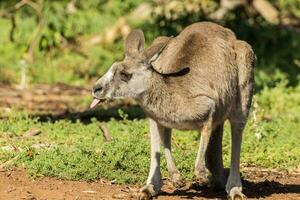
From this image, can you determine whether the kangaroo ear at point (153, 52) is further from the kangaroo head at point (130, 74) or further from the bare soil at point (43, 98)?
the bare soil at point (43, 98)

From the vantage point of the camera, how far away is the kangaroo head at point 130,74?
6.53m

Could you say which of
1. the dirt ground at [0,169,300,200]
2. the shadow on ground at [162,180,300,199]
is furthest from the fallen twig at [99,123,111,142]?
the shadow on ground at [162,180,300,199]

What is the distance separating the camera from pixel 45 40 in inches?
604

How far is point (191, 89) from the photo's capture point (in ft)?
22.1

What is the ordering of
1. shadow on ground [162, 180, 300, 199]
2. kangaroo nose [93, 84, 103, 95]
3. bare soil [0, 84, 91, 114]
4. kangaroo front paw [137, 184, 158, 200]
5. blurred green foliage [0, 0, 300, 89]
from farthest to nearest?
blurred green foliage [0, 0, 300, 89] < bare soil [0, 84, 91, 114] < shadow on ground [162, 180, 300, 199] < kangaroo front paw [137, 184, 158, 200] < kangaroo nose [93, 84, 103, 95]

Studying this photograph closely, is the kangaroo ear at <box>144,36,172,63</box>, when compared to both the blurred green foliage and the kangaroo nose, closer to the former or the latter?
the kangaroo nose

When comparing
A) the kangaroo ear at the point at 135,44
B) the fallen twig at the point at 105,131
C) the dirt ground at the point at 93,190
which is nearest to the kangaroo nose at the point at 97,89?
the kangaroo ear at the point at 135,44

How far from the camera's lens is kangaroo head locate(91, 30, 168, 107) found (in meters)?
6.53

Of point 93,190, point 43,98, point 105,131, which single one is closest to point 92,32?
point 43,98

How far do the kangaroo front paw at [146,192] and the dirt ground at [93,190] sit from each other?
0.25 feet

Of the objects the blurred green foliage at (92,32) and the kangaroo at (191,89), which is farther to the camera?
the blurred green foliage at (92,32)

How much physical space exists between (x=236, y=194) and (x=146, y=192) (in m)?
0.76

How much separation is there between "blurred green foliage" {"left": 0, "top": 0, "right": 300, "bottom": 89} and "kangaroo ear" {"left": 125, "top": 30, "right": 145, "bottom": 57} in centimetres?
735

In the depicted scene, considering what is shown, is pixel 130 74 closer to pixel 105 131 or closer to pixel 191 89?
pixel 191 89
